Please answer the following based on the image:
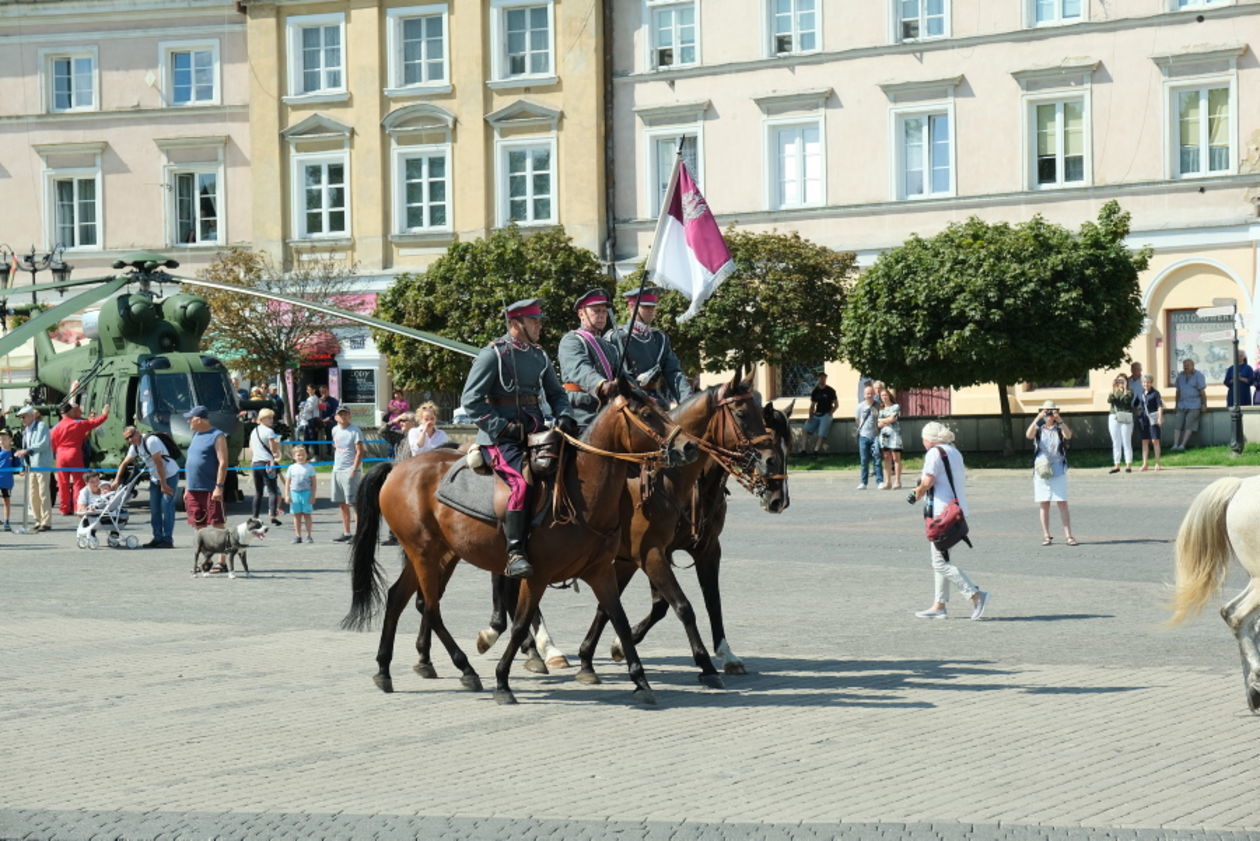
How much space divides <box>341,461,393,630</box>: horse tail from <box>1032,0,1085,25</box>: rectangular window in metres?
32.9

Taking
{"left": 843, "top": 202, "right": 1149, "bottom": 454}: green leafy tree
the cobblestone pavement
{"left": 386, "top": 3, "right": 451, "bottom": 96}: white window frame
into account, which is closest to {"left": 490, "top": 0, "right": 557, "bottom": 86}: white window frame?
{"left": 386, "top": 3, "right": 451, "bottom": 96}: white window frame

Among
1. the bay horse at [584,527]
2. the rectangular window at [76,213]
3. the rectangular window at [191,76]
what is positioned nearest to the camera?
the bay horse at [584,527]

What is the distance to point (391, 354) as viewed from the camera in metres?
43.7

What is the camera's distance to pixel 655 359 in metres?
12.9

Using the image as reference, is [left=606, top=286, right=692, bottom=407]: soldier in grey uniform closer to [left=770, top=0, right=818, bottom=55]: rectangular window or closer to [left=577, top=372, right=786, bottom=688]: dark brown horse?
[left=577, top=372, right=786, bottom=688]: dark brown horse

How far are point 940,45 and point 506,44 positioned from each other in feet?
39.0

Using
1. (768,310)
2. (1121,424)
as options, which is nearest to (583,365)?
(1121,424)

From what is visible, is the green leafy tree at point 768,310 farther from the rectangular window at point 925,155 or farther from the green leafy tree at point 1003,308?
the rectangular window at point 925,155

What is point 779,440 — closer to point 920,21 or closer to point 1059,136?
point 1059,136

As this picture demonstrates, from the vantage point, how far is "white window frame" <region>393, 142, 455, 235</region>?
48.9 m

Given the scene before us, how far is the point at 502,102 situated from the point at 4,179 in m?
15.7

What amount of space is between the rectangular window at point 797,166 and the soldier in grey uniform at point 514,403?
3392cm

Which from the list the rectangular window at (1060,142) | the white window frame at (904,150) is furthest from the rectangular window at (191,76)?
the rectangular window at (1060,142)

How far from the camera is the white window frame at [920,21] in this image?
42.8m
